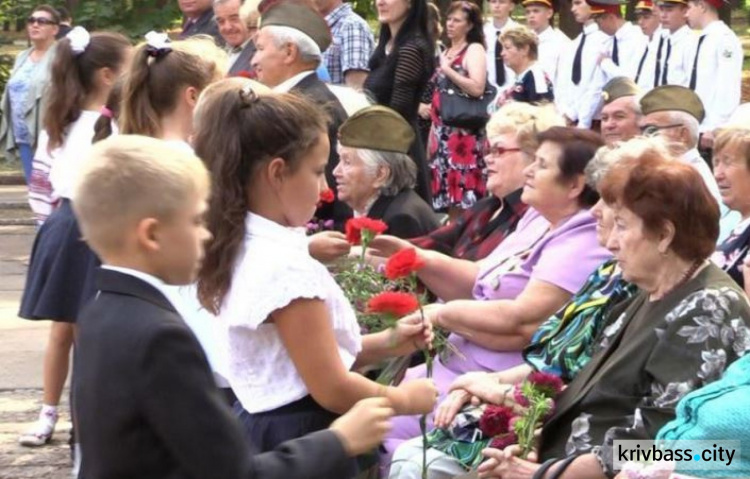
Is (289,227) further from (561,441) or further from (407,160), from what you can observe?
(407,160)

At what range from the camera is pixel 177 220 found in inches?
101

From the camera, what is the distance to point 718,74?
10.3 metres

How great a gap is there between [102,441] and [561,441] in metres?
1.98

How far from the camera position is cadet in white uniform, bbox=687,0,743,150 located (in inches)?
401

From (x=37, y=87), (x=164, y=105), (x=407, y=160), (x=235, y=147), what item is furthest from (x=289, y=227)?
(x=37, y=87)

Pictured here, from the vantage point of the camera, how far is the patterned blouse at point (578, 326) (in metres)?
4.36

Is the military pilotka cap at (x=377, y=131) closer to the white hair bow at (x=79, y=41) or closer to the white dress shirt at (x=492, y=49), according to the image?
the white hair bow at (x=79, y=41)

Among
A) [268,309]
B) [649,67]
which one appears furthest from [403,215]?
[649,67]

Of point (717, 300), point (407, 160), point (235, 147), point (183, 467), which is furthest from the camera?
point (407, 160)

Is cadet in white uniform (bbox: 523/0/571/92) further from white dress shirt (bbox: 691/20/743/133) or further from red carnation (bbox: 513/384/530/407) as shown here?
red carnation (bbox: 513/384/530/407)

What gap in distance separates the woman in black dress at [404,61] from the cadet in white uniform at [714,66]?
2.47m

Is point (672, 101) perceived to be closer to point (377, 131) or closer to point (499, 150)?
point (499, 150)

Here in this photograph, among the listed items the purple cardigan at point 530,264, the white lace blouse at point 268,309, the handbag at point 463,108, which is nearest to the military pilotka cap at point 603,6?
the handbag at point 463,108

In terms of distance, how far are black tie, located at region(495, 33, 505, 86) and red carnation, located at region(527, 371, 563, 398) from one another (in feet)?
26.0
